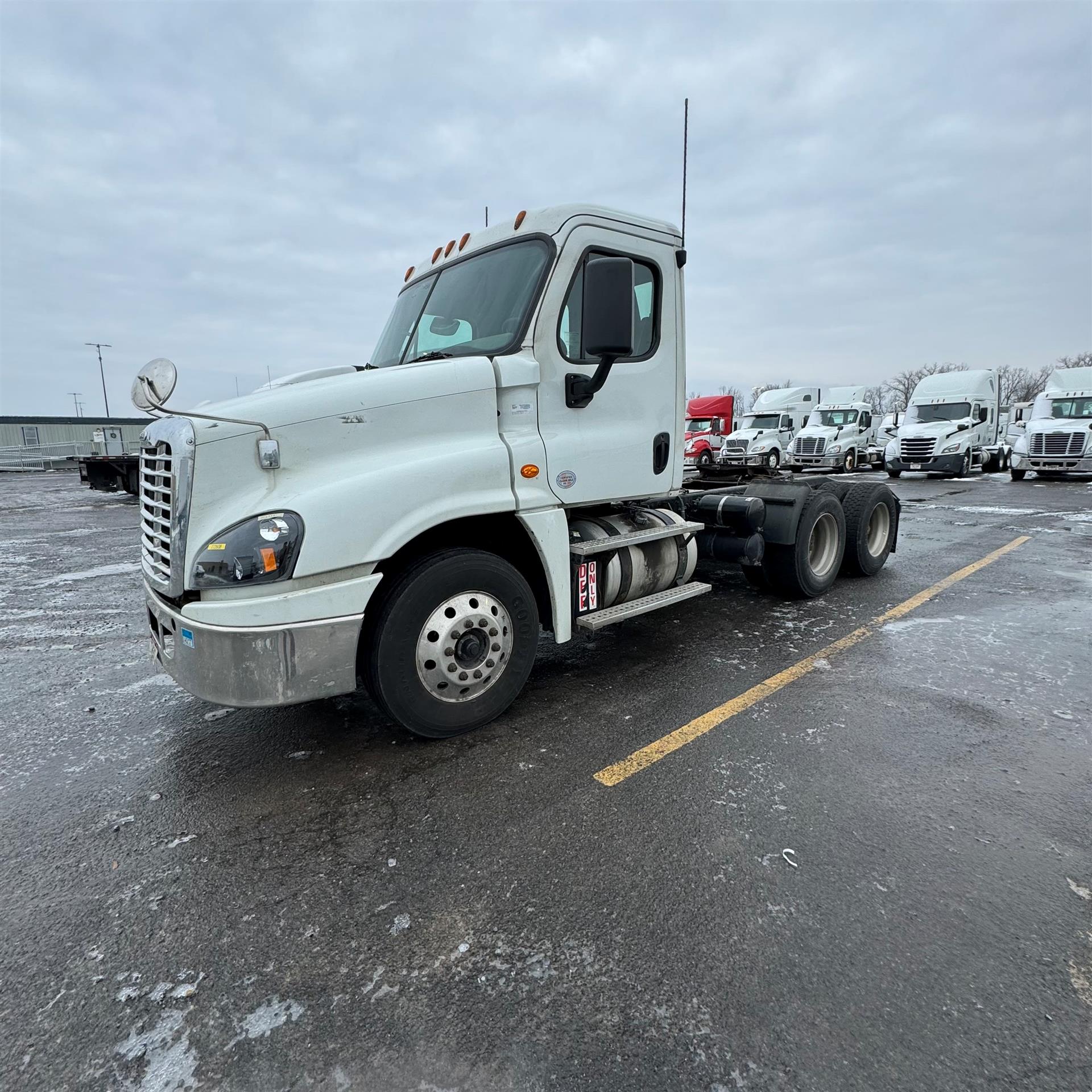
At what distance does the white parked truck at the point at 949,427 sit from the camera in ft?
72.3

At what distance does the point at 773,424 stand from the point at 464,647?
27209mm

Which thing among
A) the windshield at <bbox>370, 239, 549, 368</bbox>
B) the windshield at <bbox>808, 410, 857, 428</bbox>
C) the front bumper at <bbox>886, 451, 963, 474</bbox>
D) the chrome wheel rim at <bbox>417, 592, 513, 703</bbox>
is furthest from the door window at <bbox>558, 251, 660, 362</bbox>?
the windshield at <bbox>808, 410, 857, 428</bbox>

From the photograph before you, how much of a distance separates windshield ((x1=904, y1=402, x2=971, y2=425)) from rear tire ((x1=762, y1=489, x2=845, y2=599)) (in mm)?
20154

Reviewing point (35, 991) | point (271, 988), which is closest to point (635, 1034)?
point (271, 988)

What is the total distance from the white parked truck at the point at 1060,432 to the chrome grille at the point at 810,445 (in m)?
6.11

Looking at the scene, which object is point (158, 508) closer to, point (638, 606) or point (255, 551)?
point (255, 551)

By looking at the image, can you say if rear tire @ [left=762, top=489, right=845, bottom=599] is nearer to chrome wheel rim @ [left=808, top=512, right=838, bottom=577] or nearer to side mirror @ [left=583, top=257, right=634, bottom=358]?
chrome wheel rim @ [left=808, top=512, right=838, bottom=577]

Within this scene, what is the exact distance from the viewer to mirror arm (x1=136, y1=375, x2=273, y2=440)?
2744 millimetres

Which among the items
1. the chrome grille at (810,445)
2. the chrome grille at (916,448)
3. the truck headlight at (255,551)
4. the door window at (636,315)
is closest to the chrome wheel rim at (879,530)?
the door window at (636,315)

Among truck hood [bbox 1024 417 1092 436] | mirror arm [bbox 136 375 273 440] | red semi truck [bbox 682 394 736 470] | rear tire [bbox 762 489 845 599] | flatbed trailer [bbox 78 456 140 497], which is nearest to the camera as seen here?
mirror arm [bbox 136 375 273 440]

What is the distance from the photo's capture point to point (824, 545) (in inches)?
260

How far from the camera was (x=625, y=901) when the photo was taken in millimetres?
2270

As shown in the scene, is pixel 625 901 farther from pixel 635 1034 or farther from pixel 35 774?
pixel 35 774

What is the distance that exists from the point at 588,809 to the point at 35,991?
6.35 feet
